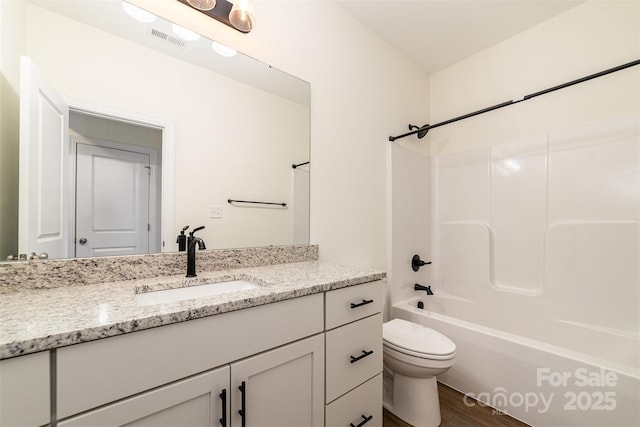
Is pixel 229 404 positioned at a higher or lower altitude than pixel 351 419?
higher

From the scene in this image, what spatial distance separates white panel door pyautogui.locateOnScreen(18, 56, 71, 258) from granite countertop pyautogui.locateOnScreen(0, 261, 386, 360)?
18cm

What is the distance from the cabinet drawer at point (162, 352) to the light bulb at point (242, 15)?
130cm

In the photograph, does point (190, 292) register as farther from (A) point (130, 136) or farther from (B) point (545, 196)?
(B) point (545, 196)

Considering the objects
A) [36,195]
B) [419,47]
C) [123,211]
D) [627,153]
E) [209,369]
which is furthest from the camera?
[419,47]

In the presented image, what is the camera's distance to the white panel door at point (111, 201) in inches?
38.3

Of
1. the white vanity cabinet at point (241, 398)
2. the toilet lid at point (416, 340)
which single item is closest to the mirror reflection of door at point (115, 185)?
the white vanity cabinet at point (241, 398)

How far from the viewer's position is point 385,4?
1735 mm

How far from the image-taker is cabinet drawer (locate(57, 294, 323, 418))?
56 cm

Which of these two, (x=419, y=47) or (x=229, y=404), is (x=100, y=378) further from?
(x=419, y=47)

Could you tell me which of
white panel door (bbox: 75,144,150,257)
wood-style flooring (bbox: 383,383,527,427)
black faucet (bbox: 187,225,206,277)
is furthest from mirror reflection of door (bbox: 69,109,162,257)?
wood-style flooring (bbox: 383,383,527,427)

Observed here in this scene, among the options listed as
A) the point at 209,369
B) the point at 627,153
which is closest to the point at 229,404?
the point at 209,369

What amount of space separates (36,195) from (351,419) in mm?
1481

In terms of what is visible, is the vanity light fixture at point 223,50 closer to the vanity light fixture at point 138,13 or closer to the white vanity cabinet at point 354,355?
the vanity light fixture at point 138,13

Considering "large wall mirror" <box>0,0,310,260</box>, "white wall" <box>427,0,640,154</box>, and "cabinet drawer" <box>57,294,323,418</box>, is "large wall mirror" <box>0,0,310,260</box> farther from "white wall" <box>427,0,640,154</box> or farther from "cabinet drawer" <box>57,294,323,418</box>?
"white wall" <box>427,0,640,154</box>
